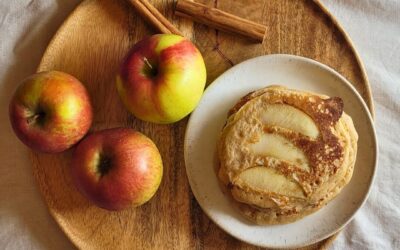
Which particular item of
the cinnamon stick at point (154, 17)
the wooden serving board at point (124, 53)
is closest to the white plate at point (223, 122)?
the wooden serving board at point (124, 53)

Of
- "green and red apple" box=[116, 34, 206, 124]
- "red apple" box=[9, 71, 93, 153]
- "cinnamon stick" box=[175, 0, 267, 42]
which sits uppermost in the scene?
"cinnamon stick" box=[175, 0, 267, 42]

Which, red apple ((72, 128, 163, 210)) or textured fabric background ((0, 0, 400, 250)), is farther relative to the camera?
textured fabric background ((0, 0, 400, 250))

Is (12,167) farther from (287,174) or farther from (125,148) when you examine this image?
(287,174)

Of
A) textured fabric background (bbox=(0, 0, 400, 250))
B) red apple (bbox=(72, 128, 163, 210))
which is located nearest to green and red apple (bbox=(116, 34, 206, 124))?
red apple (bbox=(72, 128, 163, 210))

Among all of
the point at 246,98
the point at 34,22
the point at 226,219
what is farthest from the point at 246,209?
the point at 34,22

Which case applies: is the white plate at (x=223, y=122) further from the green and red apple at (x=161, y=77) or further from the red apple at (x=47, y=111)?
the red apple at (x=47, y=111)

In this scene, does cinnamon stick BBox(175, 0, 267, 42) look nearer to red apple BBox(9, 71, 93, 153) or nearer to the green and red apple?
the green and red apple
